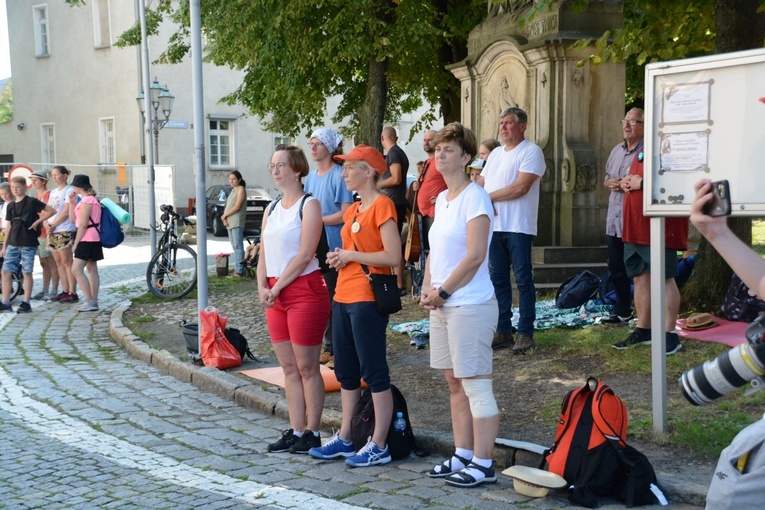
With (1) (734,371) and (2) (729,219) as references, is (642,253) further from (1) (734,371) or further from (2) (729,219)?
(1) (734,371)

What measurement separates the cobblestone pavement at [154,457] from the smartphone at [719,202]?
8.20ft

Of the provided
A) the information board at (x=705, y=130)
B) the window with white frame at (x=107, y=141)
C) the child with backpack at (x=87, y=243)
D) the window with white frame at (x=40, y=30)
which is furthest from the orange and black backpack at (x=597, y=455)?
the window with white frame at (x=40, y=30)

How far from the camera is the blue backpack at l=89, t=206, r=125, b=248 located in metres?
13.4

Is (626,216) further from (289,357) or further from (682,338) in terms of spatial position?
(289,357)

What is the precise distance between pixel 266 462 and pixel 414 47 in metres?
13.2

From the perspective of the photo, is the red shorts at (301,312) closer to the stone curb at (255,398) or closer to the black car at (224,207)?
the stone curb at (255,398)

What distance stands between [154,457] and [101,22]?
35815 mm

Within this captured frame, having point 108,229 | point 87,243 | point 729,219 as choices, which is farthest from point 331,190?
point 108,229

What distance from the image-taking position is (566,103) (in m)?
12.5

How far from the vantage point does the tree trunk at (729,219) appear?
9.52 m

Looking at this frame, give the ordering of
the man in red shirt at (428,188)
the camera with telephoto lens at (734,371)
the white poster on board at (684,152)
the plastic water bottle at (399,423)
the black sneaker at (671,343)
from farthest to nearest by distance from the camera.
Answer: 1. the man in red shirt at (428,188)
2. the black sneaker at (671,343)
3. the plastic water bottle at (399,423)
4. the white poster on board at (684,152)
5. the camera with telephoto lens at (734,371)

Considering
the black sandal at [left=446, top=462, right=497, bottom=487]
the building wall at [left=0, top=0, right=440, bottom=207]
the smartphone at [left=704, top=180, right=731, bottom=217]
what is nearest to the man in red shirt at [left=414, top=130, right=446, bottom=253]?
the black sandal at [left=446, top=462, right=497, bottom=487]

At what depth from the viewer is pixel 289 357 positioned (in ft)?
21.0

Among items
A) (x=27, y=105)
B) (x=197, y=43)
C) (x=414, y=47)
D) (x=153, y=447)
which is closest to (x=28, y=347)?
(x=197, y=43)
